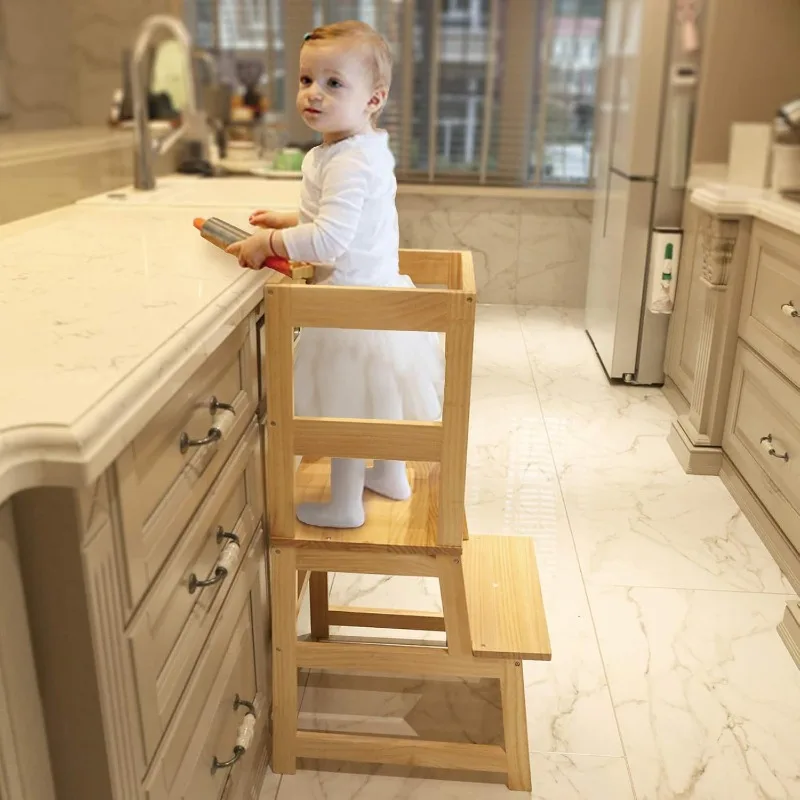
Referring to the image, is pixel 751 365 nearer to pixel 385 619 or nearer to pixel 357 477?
pixel 385 619

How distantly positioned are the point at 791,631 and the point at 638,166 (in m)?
1.85

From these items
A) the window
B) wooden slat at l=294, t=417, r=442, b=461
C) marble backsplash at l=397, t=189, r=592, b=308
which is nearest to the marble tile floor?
wooden slat at l=294, t=417, r=442, b=461

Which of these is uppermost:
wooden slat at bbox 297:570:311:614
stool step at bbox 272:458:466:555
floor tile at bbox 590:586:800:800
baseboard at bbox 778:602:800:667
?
stool step at bbox 272:458:466:555

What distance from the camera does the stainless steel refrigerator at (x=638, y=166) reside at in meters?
2.89

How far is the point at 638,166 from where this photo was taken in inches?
119

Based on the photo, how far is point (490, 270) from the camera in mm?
4633

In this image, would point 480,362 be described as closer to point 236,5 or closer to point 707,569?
point 707,569

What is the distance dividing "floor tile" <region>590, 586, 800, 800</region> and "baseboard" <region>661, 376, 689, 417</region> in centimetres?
111

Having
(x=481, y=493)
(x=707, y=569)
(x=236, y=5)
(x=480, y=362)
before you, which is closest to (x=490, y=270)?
(x=480, y=362)

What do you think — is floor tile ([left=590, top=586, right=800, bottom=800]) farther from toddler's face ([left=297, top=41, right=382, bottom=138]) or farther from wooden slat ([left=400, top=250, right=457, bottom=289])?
toddler's face ([left=297, top=41, right=382, bottom=138])

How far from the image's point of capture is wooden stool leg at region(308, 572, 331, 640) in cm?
168

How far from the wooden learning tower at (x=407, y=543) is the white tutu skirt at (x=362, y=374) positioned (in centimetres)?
9

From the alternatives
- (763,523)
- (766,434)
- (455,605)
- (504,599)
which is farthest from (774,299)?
(455,605)

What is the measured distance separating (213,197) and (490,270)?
2.66 metres
